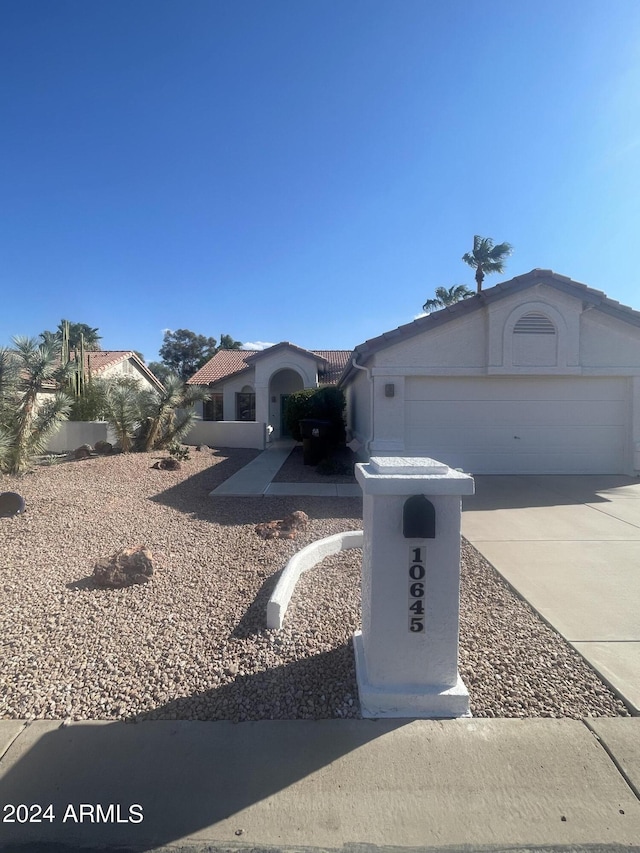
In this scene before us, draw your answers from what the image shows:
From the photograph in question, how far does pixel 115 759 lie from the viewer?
2.33 m

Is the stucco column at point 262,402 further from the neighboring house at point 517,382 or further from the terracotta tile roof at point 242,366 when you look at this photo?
the neighboring house at point 517,382

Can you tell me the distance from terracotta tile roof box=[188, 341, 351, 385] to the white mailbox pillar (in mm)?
17630

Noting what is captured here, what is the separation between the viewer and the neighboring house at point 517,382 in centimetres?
991

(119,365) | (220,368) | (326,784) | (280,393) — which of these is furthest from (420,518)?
(119,365)

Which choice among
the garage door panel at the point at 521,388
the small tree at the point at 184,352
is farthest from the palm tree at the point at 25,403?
the small tree at the point at 184,352

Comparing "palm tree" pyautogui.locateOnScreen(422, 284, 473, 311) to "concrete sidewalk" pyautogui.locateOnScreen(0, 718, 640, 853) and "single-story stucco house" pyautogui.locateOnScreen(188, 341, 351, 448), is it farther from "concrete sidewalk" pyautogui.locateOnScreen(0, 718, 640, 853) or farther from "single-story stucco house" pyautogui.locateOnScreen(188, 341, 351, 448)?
"concrete sidewalk" pyautogui.locateOnScreen(0, 718, 640, 853)

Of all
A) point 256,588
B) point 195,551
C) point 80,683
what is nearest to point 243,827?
point 80,683

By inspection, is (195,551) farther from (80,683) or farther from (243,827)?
(243,827)

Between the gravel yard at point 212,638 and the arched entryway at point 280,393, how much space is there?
16.1 metres

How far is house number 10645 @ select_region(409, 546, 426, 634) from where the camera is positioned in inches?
106

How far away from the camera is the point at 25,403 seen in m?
9.35

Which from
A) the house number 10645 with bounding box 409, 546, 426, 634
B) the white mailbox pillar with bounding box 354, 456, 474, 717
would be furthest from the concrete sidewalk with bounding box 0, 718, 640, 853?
the house number 10645 with bounding box 409, 546, 426, 634

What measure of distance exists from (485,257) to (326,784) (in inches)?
1173

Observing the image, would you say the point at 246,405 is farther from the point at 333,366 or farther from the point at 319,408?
the point at 319,408
